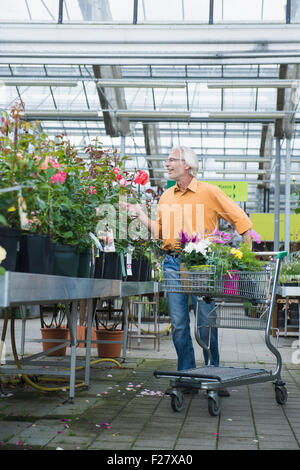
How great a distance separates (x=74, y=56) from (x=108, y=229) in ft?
25.6

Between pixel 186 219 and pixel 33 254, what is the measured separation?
A: 159cm

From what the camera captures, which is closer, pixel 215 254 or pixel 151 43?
pixel 215 254

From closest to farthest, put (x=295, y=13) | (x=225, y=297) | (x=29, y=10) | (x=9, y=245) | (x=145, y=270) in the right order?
(x=9, y=245), (x=225, y=297), (x=145, y=270), (x=295, y=13), (x=29, y=10)

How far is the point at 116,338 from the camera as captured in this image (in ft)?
17.1

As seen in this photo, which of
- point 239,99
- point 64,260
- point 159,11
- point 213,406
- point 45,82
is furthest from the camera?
point 239,99

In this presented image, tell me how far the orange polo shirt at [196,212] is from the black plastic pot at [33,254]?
56.1 inches

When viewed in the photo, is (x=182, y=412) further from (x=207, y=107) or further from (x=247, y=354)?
(x=207, y=107)

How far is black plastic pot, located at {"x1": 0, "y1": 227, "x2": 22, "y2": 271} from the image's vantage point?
2.14 metres

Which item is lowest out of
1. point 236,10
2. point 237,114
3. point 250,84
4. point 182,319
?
point 182,319

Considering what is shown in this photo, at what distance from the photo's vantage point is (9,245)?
7.07 feet

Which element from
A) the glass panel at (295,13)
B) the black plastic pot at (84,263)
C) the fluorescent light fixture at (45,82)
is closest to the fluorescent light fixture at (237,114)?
the glass panel at (295,13)

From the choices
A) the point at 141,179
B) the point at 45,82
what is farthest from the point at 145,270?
the point at 45,82

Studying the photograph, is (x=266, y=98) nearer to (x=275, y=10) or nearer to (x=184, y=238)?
(x=275, y=10)
